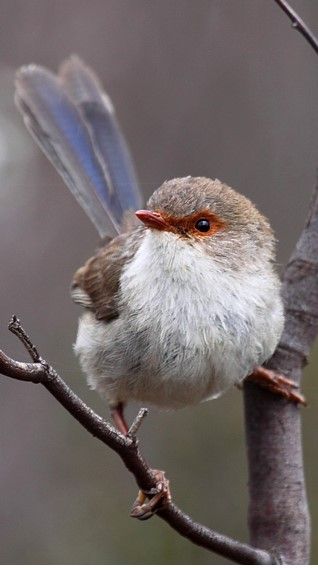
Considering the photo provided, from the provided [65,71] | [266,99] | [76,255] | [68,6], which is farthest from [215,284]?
[68,6]

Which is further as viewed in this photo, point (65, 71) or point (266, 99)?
point (266, 99)

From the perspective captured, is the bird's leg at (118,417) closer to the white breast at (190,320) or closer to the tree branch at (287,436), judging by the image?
the white breast at (190,320)

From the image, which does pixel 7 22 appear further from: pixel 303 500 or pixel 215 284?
pixel 303 500

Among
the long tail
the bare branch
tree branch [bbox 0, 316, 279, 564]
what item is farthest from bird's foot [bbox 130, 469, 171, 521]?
the long tail

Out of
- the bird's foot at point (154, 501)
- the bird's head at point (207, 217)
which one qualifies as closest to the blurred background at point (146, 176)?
the bird's head at point (207, 217)

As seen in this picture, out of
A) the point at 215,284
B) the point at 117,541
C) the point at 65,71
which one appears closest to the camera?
the point at 215,284

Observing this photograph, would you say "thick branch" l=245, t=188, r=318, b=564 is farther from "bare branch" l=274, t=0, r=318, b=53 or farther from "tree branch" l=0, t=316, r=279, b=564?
"bare branch" l=274, t=0, r=318, b=53
